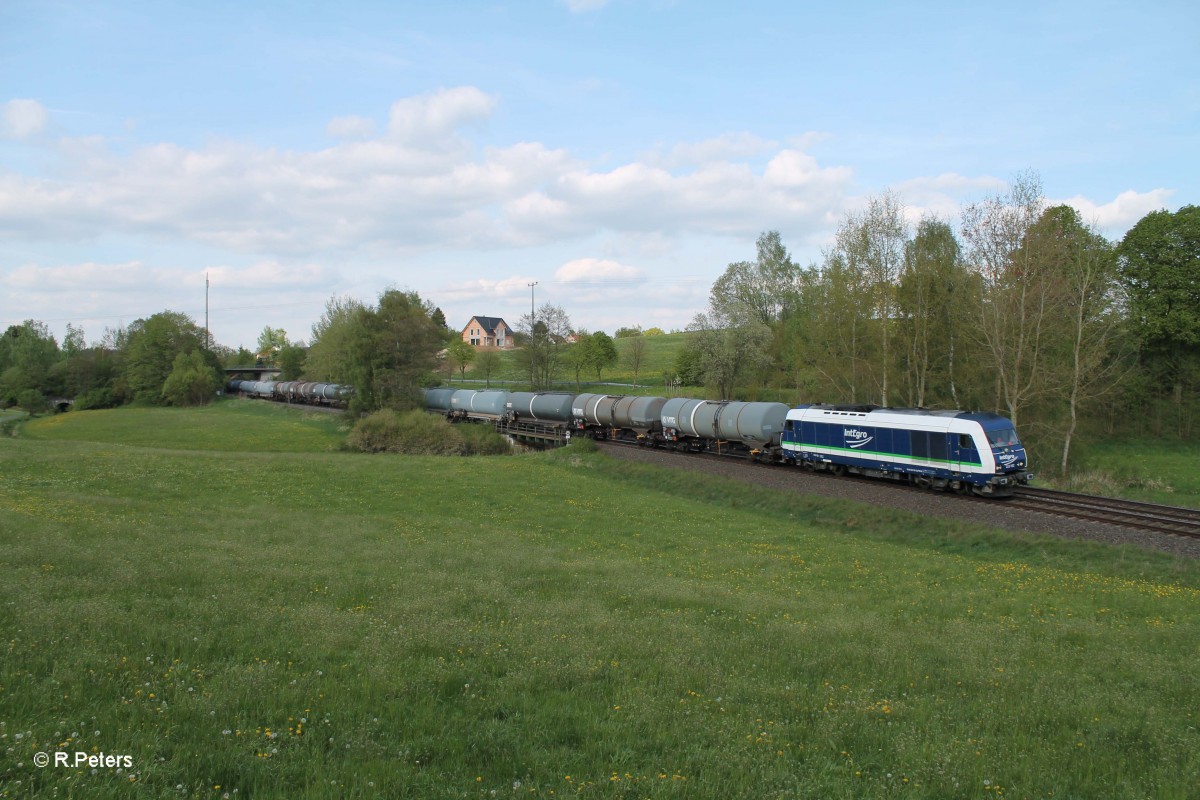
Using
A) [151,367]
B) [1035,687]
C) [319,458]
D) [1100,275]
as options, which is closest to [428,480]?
[319,458]

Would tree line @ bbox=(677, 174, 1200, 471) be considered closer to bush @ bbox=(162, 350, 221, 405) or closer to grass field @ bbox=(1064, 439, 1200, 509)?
grass field @ bbox=(1064, 439, 1200, 509)

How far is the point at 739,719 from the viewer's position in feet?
22.7

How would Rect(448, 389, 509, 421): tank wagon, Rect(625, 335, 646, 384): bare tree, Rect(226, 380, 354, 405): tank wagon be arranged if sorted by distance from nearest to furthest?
Rect(448, 389, 509, 421): tank wagon → Rect(226, 380, 354, 405): tank wagon → Rect(625, 335, 646, 384): bare tree

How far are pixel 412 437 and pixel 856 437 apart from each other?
30.6m

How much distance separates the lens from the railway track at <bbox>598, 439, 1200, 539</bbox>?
67.8 feet

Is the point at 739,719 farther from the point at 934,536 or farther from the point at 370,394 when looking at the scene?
the point at 370,394

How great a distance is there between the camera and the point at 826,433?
32.2 m

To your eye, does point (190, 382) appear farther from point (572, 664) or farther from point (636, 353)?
point (572, 664)

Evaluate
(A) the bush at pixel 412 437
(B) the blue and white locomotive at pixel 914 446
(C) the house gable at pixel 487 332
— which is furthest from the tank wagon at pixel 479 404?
(C) the house gable at pixel 487 332

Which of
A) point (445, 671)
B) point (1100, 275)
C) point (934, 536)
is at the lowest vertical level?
point (934, 536)

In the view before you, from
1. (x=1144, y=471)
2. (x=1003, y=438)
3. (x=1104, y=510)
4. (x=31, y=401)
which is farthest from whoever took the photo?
(x=31, y=401)

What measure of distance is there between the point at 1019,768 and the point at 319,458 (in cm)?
3863

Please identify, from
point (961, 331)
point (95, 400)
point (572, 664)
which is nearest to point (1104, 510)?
point (961, 331)

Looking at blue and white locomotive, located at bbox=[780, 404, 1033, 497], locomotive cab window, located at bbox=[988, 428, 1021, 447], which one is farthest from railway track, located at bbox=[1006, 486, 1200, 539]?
locomotive cab window, located at bbox=[988, 428, 1021, 447]
